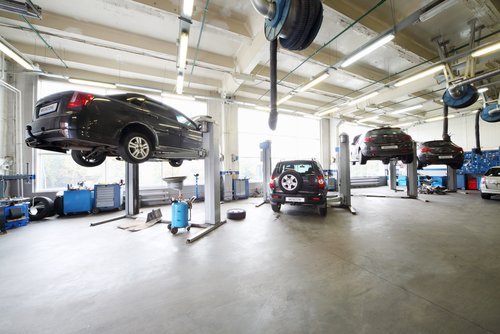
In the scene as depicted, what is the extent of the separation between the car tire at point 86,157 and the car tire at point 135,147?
1.01 meters

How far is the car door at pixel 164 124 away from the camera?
339cm

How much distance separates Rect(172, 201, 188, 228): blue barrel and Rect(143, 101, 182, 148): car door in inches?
46.7

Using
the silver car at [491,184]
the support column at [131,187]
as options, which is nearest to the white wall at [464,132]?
the silver car at [491,184]

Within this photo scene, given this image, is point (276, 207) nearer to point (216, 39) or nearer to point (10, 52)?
point (216, 39)

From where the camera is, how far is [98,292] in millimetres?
1978

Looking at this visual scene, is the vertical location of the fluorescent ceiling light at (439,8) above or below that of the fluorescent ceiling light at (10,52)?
above

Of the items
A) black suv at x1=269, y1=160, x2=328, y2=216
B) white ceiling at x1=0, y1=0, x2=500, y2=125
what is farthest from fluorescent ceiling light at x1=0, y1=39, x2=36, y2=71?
black suv at x1=269, y1=160, x2=328, y2=216

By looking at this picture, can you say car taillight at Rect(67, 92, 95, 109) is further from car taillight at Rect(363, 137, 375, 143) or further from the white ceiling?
car taillight at Rect(363, 137, 375, 143)

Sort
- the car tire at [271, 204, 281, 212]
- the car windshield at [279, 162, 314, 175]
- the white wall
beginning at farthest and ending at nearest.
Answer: the white wall → the car tire at [271, 204, 281, 212] → the car windshield at [279, 162, 314, 175]

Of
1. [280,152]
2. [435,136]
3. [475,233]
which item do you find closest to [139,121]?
[475,233]

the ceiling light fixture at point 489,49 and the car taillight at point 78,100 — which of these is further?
the ceiling light fixture at point 489,49

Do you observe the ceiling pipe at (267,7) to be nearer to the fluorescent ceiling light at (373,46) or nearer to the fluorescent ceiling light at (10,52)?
the fluorescent ceiling light at (373,46)

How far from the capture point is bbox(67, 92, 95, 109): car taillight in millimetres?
2471

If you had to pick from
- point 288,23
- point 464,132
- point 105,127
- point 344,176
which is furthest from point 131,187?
point 464,132
